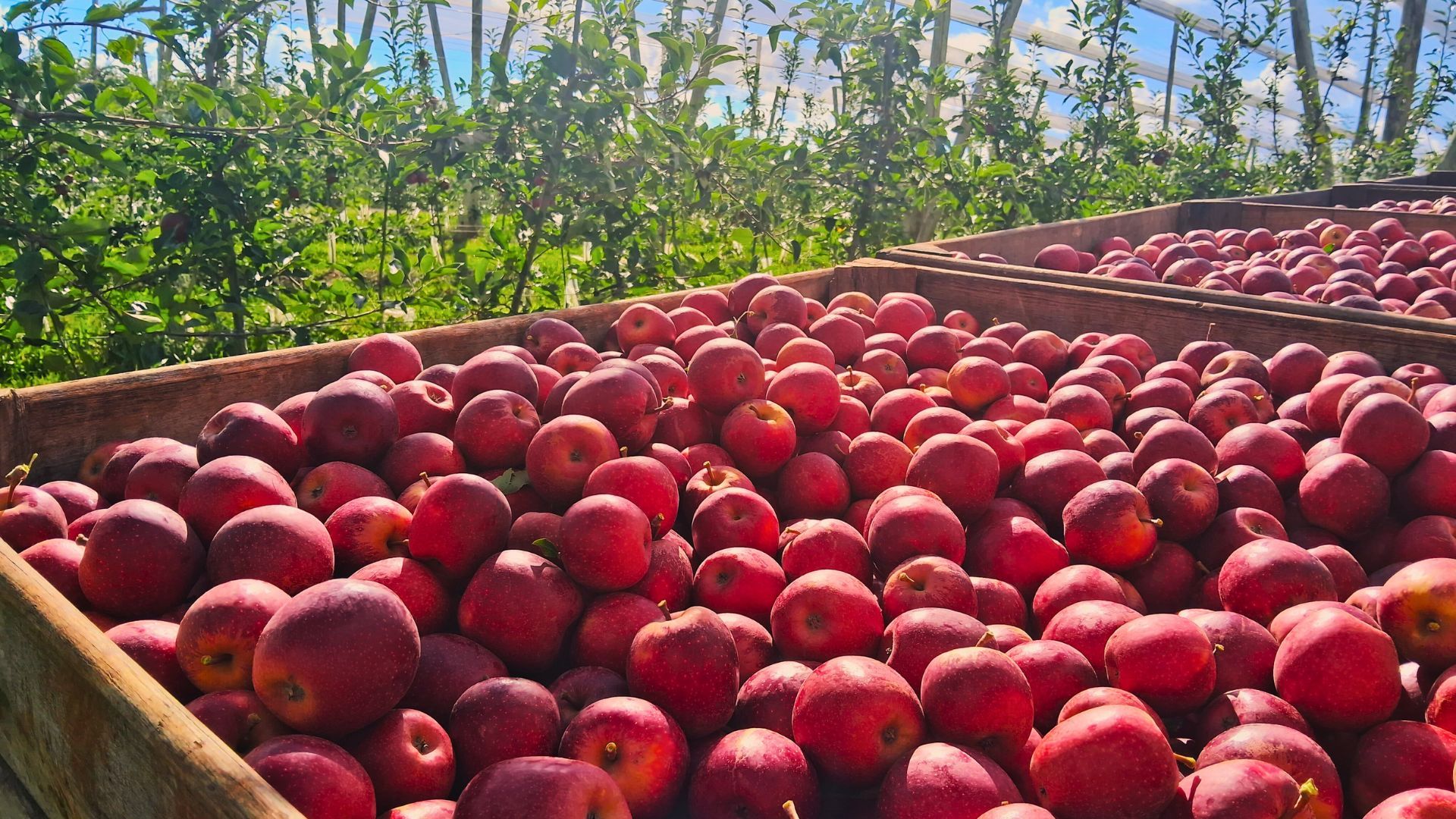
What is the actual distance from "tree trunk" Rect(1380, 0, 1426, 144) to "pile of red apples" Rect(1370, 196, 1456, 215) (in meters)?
8.59

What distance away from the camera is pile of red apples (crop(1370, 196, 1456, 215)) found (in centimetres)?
711

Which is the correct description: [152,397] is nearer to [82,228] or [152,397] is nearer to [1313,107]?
[82,228]

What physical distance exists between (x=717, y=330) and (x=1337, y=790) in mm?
2161

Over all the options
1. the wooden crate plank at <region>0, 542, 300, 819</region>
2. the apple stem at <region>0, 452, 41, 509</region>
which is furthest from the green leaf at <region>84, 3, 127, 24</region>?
the wooden crate plank at <region>0, 542, 300, 819</region>

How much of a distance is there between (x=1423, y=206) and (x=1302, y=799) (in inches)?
318

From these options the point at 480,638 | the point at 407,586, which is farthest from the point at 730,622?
the point at 407,586

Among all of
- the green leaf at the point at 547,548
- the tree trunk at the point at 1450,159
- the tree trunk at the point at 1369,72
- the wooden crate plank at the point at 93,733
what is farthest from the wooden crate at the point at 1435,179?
the wooden crate plank at the point at 93,733

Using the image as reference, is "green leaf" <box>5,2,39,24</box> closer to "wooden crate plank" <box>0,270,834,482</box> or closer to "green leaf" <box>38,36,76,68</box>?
"green leaf" <box>38,36,76,68</box>

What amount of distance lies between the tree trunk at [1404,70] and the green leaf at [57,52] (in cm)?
1706

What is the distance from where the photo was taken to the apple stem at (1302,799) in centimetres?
133

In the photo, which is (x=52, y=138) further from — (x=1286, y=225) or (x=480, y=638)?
(x=1286, y=225)

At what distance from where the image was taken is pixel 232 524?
1808 millimetres

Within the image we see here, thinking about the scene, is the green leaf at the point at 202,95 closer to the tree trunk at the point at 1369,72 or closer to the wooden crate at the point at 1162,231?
the wooden crate at the point at 1162,231

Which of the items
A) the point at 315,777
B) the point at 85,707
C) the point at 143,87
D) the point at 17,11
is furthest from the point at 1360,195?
the point at 85,707
